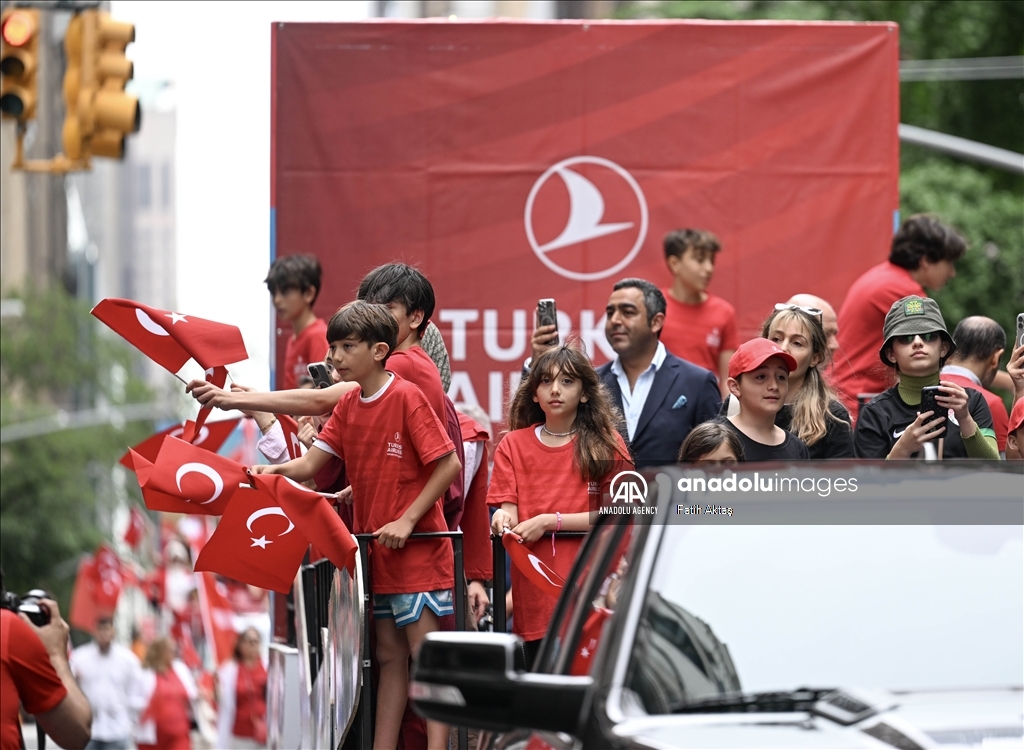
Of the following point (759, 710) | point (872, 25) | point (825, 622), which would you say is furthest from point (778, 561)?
point (872, 25)

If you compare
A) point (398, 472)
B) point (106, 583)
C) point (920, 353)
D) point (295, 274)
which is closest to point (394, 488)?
point (398, 472)

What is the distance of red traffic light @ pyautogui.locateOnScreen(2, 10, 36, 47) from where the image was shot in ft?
46.8

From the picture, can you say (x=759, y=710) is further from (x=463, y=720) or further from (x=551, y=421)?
(x=551, y=421)

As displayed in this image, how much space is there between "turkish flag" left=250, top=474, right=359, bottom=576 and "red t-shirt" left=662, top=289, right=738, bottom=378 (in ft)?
12.9

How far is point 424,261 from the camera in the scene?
34.3ft

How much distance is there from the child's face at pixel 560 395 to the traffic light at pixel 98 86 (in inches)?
346

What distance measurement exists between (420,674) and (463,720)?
159mm

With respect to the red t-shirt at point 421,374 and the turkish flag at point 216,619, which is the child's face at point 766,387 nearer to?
the red t-shirt at point 421,374

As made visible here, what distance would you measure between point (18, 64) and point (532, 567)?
9.88 metres

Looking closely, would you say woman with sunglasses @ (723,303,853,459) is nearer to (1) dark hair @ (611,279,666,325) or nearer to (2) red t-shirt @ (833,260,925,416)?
(1) dark hair @ (611,279,666,325)

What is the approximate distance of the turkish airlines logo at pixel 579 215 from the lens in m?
10.5

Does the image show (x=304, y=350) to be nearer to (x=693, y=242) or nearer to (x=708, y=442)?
(x=693, y=242)

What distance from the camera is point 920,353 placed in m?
6.87

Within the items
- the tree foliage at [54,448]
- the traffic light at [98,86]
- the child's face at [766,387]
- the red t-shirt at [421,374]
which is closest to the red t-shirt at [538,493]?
the red t-shirt at [421,374]
